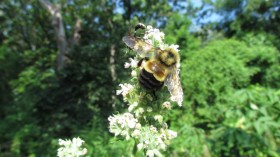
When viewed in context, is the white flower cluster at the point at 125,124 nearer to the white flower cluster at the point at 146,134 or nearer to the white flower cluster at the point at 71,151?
the white flower cluster at the point at 146,134

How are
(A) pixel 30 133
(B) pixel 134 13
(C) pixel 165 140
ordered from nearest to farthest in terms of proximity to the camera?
(C) pixel 165 140, (A) pixel 30 133, (B) pixel 134 13

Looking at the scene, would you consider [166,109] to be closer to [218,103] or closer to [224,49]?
[218,103]

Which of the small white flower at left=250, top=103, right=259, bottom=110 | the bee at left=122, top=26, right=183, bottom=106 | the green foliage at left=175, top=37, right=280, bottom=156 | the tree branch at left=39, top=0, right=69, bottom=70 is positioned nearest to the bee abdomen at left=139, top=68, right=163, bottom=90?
the bee at left=122, top=26, right=183, bottom=106

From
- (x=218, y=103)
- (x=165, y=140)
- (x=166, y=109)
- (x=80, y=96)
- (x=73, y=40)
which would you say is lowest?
(x=165, y=140)

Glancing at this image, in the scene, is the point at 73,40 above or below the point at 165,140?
above

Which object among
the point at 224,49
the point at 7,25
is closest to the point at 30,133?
the point at 224,49

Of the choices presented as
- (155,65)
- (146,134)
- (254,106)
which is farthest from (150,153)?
(254,106)

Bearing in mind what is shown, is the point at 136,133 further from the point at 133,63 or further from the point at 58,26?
the point at 58,26
